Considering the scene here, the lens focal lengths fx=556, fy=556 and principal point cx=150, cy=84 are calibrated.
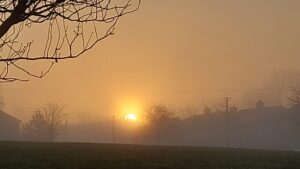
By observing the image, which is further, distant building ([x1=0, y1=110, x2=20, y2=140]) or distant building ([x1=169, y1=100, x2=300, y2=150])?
distant building ([x1=0, y1=110, x2=20, y2=140])

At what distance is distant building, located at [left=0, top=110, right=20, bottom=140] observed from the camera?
108688 mm

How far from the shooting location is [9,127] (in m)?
112

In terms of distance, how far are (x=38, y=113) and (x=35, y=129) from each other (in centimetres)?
446

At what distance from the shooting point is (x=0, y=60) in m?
5.79

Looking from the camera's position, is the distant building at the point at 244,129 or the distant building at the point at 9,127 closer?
the distant building at the point at 244,129

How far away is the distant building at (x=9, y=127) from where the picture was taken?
109 metres

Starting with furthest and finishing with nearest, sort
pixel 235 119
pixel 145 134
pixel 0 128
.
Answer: pixel 235 119, pixel 0 128, pixel 145 134

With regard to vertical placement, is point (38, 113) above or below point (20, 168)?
above

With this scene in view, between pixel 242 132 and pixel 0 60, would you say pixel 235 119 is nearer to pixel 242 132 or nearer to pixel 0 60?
pixel 242 132

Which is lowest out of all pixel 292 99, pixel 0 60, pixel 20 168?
pixel 20 168

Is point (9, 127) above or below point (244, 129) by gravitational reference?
above

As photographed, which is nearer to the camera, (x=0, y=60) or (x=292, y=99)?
(x=0, y=60)

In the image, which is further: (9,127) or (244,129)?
(244,129)

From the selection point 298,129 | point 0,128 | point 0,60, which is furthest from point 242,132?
point 0,60
